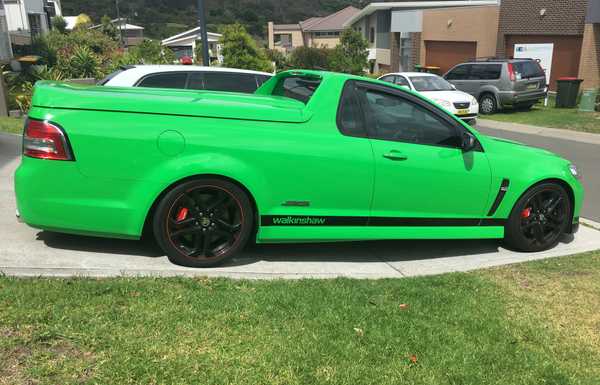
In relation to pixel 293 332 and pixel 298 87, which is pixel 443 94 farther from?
pixel 293 332

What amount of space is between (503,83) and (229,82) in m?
13.0

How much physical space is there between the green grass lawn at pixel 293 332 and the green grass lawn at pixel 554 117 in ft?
42.4

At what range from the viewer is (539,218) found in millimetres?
5445

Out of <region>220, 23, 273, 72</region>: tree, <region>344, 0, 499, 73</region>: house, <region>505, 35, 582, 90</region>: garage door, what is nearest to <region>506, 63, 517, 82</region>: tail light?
<region>505, 35, 582, 90</region>: garage door

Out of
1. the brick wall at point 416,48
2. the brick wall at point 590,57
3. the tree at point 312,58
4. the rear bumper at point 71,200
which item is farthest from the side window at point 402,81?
the tree at point 312,58

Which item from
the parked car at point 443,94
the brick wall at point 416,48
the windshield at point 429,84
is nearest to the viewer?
the parked car at point 443,94

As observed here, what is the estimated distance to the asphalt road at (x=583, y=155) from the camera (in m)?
7.46

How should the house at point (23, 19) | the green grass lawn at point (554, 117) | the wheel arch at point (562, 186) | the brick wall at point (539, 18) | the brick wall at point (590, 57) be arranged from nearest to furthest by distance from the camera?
the wheel arch at point (562, 186) → the green grass lawn at point (554, 117) → the brick wall at point (590, 57) → the brick wall at point (539, 18) → the house at point (23, 19)

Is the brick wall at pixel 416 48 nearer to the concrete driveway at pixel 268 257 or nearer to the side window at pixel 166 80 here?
the side window at pixel 166 80

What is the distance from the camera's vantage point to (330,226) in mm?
4656

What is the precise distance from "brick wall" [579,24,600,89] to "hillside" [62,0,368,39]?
91.3 metres

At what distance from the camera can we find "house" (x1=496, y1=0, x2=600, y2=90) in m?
21.5

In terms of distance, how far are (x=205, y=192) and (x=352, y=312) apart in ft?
4.83

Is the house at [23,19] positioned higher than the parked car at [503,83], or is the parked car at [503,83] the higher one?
the house at [23,19]
